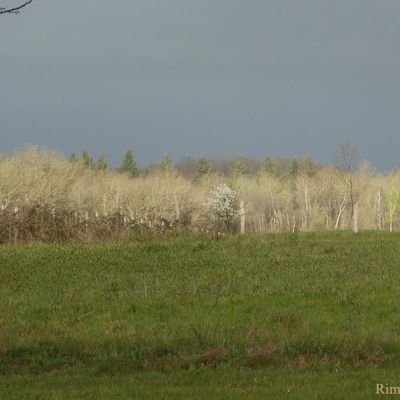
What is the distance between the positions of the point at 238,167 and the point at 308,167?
11.4m

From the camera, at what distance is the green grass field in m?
6.48

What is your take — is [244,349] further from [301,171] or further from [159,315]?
[301,171]

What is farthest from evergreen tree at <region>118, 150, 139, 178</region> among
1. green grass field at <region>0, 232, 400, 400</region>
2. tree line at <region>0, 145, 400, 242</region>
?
green grass field at <region>0, 232, 400, 400</region>

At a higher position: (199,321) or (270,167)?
(270,167)

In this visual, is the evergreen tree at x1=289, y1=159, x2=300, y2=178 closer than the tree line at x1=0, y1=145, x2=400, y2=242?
No

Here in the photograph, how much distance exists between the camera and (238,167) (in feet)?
353

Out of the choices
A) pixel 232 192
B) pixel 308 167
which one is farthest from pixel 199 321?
pixel 308 167

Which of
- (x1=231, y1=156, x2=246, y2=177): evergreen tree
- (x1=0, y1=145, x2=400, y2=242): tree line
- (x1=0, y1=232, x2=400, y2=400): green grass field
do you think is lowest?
(x1=0, y1=232, x2=400, y2=400): green grass field

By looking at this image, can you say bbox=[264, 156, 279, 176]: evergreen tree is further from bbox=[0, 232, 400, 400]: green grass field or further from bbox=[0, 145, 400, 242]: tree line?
bbox=[0, 232, 400, 400]: green grass field

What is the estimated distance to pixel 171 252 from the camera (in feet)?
50.5

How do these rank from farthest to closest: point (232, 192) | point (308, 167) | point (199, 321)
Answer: point (308, 167) < point (232, 192) < point (199, 321)

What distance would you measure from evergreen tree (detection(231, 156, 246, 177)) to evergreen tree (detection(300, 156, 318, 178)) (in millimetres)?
9392

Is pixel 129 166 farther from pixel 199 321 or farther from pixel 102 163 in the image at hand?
pixel 199 321

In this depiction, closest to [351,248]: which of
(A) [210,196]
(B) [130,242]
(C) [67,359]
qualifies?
(B) [130,242]
